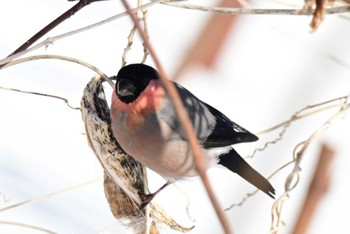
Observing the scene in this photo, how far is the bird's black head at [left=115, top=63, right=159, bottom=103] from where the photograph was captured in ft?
6.16

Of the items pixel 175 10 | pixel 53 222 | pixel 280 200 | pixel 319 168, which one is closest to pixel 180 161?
pixel 53 222

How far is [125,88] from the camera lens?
1.91 metres

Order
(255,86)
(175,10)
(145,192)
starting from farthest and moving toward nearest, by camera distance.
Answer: (175,10), (255,86), (145,192)

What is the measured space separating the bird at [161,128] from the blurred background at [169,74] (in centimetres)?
7

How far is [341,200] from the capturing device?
2.54m

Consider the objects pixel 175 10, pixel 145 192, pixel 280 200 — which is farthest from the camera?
pixel 175 10

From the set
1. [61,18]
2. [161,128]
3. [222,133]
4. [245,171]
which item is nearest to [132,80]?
[161,128]

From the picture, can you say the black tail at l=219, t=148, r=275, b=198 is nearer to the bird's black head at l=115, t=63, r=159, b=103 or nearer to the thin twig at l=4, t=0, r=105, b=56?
the bird's black head at l=115, t=63, r=159, b=103

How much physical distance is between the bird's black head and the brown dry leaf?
2.2 inches

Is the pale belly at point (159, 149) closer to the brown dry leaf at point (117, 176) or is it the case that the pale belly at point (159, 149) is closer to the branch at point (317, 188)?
the brown dry leaf at point (117, 176)

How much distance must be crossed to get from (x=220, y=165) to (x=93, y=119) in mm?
541

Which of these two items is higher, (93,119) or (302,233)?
(93,119)

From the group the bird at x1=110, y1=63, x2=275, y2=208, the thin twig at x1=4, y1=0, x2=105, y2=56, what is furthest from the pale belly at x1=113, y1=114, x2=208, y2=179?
the thin twig at x1=4, y1=0, x2=105, y2=56

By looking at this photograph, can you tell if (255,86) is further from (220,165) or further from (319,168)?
(319,168)
